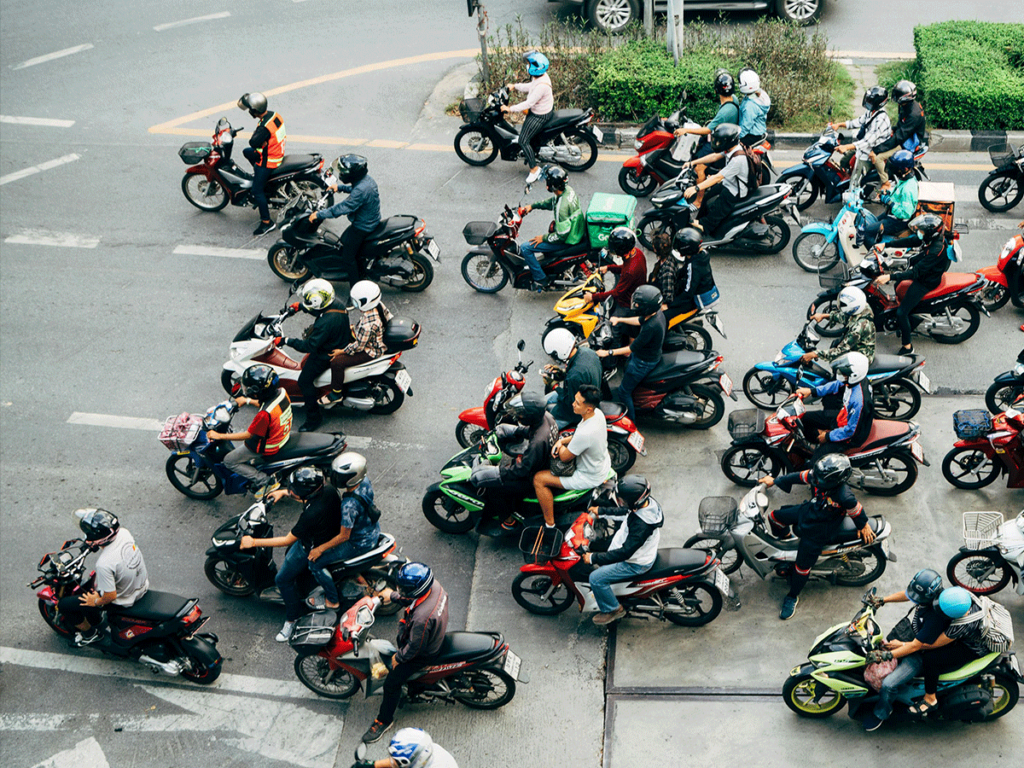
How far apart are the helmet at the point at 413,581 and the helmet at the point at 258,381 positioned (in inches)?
110

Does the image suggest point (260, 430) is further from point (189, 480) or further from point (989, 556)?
point (989, 556)

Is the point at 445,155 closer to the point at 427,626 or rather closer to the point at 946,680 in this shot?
the point at 427,626

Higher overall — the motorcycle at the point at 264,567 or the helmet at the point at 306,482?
the helmet at the point at 306,482

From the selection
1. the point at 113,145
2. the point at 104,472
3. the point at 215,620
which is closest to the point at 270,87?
the point at 113,145

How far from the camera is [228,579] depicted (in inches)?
331

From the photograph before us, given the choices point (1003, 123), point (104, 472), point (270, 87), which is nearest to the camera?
point (104, 472)

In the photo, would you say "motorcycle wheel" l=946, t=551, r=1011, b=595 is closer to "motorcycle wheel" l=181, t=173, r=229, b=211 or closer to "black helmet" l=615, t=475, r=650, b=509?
"black helmet" l=615, t=475, r=650, b=509

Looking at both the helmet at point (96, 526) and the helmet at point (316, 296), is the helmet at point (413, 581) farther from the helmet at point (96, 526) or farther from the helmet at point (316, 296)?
the helmet at point (316, 296)

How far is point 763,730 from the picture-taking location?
281 inches

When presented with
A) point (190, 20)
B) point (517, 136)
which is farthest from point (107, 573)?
point (190, 20)

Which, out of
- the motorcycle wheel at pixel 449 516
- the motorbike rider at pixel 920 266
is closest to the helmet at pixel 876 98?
the motorbike rider at pixel 920 266

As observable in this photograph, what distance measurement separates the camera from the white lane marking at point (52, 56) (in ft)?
59.9

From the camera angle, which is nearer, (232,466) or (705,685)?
(705,685)

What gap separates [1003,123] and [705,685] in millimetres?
11278
